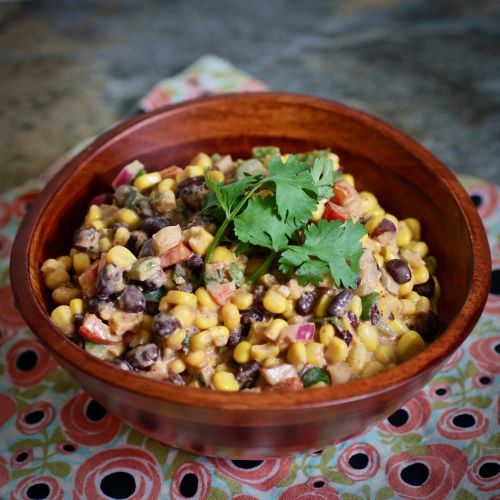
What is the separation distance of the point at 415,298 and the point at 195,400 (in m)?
1.29

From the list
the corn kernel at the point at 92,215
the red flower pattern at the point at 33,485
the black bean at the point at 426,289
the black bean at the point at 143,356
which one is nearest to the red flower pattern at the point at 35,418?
the red flower pattern at the point at 33,485

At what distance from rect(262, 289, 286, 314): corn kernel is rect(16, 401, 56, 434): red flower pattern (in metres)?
1.35

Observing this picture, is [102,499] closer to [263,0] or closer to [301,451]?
[301,451]

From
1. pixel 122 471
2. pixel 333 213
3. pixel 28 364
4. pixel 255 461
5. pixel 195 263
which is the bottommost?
pixel 28 364

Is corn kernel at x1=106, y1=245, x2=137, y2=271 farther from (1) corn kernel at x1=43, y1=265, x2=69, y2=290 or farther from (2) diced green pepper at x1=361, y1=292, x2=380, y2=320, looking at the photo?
(2) diced green pepper at x1=361, y1=292, x2=380, y2=320

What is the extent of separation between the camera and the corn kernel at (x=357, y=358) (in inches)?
111

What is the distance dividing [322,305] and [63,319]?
1.14m

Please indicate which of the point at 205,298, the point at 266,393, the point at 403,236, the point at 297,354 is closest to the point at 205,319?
the point at 205,298

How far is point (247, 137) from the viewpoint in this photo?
3885 millimetres

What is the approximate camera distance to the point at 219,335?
9.36 ft

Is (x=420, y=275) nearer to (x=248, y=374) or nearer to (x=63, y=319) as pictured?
(x=248, y=374)

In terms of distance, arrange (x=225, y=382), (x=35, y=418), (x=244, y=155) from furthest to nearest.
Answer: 1. (x=244, y=155)
2. (x=35, y=418)
3. (x=225, y=382)

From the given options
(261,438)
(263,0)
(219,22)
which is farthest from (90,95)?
(261,438)

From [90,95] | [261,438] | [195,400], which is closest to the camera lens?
[195,400]
